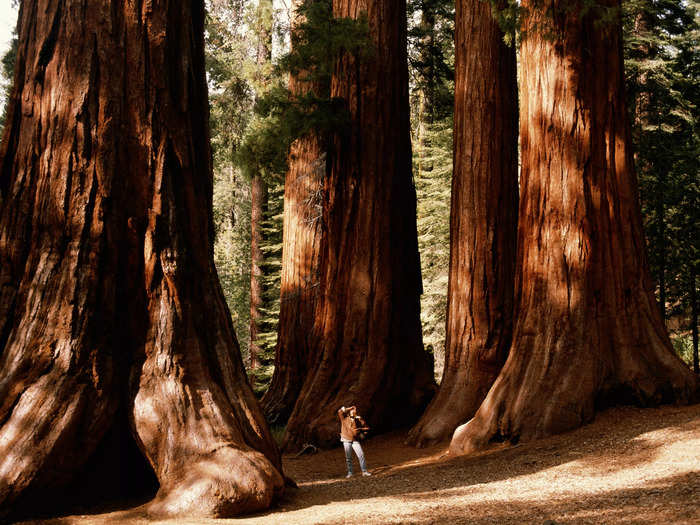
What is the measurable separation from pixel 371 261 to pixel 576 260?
4301mm

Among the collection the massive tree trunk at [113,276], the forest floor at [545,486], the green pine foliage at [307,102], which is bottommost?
the forest floor at [545,486]

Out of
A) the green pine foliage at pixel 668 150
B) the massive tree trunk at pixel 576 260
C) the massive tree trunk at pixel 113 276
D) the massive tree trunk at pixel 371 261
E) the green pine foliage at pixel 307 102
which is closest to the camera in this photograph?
the massive tree trunk at pixel 113 276

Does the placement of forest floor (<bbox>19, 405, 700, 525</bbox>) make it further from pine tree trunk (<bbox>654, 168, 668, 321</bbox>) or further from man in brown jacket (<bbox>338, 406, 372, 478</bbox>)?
pine tree trunk (<bbox>654, 168, 668, 321</bbox>)

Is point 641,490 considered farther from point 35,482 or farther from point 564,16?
point 564,16

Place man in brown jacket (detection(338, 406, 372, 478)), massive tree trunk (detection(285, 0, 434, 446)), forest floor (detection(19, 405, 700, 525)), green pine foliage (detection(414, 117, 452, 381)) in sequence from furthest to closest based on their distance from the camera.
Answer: green pine foliage (detection(414, 117, 452, 381))
massive tree trunk (detection(285, 0, 434, 446))
man in brown jacket (detection(338, 406, 372, 478))
forest floor (detection(19, 405, 700, 525))

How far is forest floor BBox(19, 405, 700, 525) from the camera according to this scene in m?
5.16

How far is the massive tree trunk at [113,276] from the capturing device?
5.66m

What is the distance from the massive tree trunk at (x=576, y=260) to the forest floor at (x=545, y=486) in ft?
1.21

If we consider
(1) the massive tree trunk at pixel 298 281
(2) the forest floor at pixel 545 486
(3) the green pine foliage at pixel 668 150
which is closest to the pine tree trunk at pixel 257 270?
(1) the massive tree trunk at pixel 298 281

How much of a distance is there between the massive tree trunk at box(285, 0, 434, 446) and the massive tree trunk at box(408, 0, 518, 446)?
1.23 metres

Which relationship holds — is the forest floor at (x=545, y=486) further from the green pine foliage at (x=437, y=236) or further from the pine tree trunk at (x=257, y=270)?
the green pine foliage at (x=437, y=236)

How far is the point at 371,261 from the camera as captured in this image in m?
12.7

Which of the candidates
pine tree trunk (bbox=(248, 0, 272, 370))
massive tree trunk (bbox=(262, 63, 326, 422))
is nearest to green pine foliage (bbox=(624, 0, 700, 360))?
massive tree trunk (bbox=(262, 63, 326, 422))

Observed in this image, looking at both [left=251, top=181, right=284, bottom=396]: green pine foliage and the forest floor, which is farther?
[left=251, top=181, right=284, bottom=396]: green pine foliage
